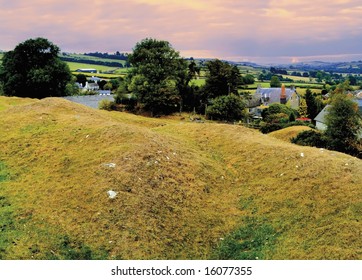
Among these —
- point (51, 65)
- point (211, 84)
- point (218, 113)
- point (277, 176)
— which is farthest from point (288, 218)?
point (51, 65)

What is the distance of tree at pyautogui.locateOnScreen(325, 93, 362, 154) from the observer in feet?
123

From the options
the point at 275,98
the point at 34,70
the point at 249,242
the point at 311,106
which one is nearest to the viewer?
the point at 249,242

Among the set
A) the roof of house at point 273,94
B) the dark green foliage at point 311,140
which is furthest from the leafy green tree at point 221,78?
the roof of house at point 273,94

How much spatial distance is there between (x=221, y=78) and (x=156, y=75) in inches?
376

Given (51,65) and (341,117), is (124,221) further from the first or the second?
(51,65)

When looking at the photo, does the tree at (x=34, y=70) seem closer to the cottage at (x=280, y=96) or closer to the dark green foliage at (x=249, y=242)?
the cottage at (x=280, y=96)

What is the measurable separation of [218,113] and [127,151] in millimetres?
42070

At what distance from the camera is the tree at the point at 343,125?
3734 centimetres

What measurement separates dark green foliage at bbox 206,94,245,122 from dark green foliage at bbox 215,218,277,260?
145 ft

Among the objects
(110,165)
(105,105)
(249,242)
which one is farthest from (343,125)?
(105,105)

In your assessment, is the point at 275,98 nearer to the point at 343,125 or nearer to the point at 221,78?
the point at 221,78

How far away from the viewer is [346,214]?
47.2 feet

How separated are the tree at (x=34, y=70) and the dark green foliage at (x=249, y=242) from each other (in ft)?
189

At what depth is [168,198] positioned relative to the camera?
16094mm
